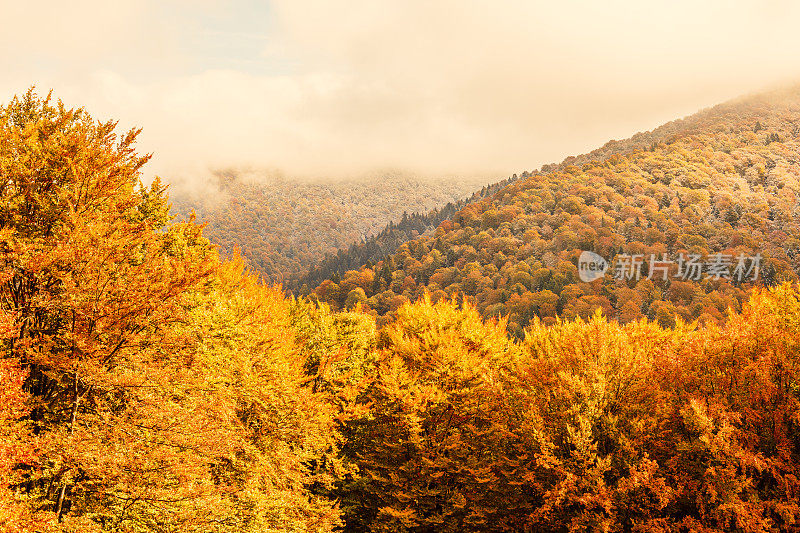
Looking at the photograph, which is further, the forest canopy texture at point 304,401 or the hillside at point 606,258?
the hillside at point 606,258

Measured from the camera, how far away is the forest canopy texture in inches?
599

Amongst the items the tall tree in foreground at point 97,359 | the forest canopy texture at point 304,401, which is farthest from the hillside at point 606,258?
the tall tree in foreground at point 97,359

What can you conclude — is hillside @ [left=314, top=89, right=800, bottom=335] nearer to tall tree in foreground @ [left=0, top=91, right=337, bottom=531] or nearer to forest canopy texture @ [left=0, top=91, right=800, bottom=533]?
forest canopy texture @ [left=0, top=91, right=800, bottom=533]

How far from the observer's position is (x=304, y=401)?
26500 millimetres

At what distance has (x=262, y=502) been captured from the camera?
65.2 ft

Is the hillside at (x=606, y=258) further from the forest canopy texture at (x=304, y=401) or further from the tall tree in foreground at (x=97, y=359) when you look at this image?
the tall tree in foreground at (x=97, y=359)

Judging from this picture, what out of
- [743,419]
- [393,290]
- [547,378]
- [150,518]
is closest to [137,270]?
[150,518]

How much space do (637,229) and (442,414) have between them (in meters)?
163

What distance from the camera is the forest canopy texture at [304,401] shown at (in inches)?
599

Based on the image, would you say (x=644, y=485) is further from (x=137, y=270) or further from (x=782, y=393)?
(x=137, y=270)

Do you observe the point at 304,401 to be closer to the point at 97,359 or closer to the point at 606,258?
the point at 97,359

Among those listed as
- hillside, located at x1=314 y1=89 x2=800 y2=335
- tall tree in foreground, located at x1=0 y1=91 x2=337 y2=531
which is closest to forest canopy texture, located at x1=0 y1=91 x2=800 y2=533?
tall tree in foreground, located at x1=0 y1=91 x2=337 y2=531

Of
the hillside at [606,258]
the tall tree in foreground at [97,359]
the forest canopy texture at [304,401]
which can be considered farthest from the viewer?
the hillside at [606,258]

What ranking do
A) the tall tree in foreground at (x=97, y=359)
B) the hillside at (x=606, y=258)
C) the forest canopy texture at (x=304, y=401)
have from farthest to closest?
1. the hillside at (x=606, y=258)
2. the forest canopy texture at (x=304, y=401)
3. the tall tree in foreground at (x=97, y=359)
